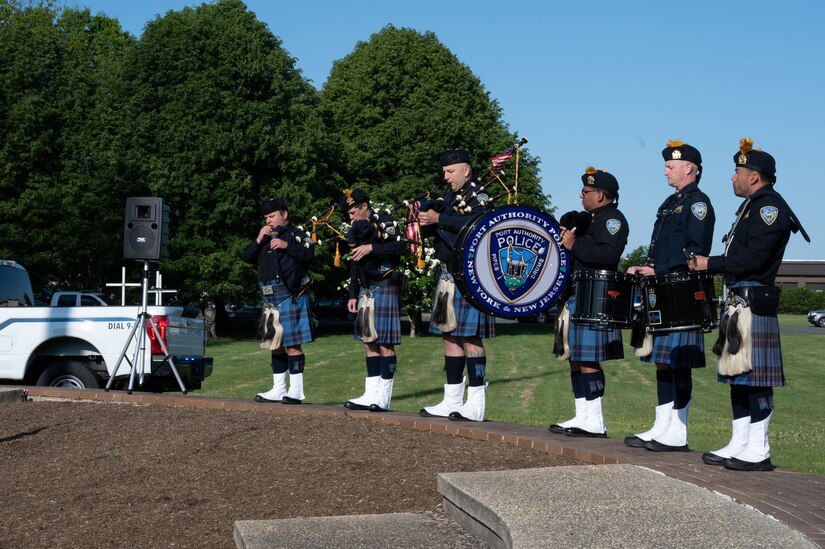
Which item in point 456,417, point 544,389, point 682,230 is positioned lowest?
point 544,389

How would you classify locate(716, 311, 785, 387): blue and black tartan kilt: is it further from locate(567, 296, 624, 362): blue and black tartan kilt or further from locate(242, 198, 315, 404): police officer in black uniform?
locate(242, 198, 315, 404): police officer in black uniform

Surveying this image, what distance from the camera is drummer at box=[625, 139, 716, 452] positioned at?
6.47 m

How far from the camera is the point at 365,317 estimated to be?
359 inches

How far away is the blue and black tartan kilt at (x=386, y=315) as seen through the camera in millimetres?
9039

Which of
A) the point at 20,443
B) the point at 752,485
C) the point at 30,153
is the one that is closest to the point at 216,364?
the point at 30,153

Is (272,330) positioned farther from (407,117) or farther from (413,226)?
(407,117)

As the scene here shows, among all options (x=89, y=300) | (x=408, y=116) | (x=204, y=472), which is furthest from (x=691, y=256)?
(x=408, y=116)

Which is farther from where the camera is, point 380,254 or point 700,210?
point 380,254

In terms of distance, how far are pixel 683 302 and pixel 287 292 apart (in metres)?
4.49

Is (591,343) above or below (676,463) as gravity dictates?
above

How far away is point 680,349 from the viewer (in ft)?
21.3

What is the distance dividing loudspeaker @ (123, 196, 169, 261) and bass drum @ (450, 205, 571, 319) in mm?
6064

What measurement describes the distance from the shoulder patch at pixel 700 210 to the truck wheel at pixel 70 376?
7699 mm

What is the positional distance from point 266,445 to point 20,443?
2.01 meters
